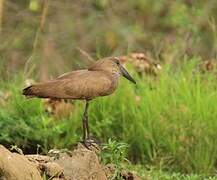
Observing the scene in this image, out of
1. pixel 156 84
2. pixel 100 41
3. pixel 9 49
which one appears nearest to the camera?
pixel 156 84

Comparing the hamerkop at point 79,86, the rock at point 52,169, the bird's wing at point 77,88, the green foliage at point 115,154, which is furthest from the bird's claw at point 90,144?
the rock at point 52,169

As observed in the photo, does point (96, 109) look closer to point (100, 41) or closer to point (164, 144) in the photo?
point (164, 144)

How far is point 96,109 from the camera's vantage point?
8812 mm

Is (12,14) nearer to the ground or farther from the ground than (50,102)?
farther from the ground

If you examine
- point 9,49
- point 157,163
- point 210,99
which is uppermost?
point 9,49

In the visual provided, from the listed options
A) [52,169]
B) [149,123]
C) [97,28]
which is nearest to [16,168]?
[52,169]

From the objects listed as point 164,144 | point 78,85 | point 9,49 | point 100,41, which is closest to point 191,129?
point 164,144

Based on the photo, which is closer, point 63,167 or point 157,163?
point 63,167

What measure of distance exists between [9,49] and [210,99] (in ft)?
15.9

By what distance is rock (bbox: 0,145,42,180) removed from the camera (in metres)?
5.78

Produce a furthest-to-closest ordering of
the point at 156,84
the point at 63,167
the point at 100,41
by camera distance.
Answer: the point at 100,41 < the point at 156,84 < the point at 63,167

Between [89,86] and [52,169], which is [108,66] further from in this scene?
[52,169]

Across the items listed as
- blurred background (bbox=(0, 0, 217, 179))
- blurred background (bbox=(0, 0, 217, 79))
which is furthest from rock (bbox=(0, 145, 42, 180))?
blurred background (bbox=(0, 0, 217, 79))

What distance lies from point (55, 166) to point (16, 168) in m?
0.40
